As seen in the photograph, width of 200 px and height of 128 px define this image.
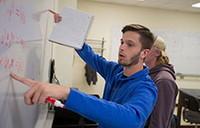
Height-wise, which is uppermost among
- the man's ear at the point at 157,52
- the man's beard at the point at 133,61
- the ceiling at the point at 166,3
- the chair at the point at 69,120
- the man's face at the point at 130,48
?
the ceiling at the point at 166,3

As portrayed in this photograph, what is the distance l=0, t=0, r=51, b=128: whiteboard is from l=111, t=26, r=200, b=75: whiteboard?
4640mm

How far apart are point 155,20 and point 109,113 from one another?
16.8ft

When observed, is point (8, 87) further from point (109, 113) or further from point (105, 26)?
point (105, 26)

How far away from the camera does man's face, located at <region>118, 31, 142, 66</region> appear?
1.37 meters

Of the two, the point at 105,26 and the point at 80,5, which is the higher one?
the point at 80,5

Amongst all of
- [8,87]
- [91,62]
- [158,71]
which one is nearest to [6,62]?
[8,87]

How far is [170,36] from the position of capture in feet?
18.9

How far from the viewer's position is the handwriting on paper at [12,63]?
927 mm

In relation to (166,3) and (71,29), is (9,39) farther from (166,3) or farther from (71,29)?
(166,3)

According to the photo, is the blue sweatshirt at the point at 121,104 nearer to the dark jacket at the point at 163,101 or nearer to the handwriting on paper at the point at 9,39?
the handwriting on paper at the point at 9,39

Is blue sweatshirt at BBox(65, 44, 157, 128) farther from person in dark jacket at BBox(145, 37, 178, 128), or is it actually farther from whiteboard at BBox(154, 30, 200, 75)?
whiteboard at BBox(154, 30, 200, 75)

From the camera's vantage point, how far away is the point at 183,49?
19.1ft

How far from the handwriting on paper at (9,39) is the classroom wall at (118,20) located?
14.0ft

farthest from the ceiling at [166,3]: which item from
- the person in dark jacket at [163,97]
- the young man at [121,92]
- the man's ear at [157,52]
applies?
the young man at [121,92]
